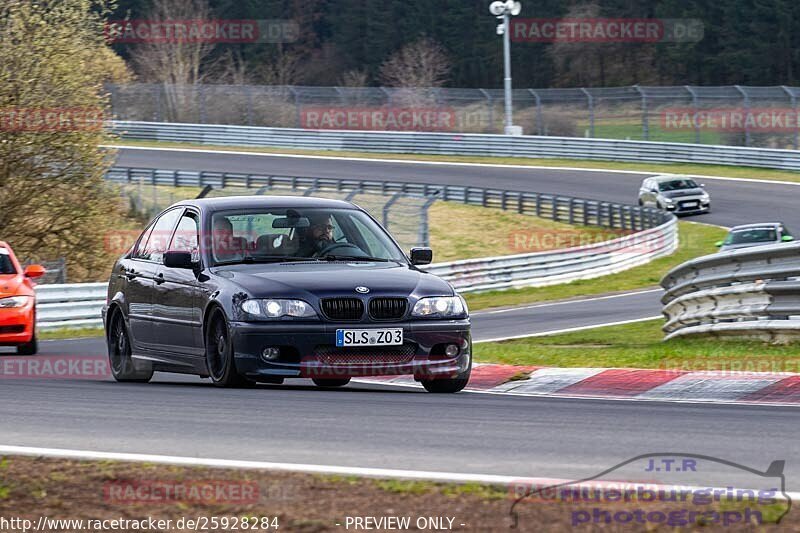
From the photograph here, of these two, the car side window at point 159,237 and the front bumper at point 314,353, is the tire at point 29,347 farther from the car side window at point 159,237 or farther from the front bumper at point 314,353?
the front bumper at point 314,353

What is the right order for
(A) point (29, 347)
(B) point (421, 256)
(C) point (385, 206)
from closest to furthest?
(B) point (421, 256), (A) point (29, 347), (C) point (385, 206)

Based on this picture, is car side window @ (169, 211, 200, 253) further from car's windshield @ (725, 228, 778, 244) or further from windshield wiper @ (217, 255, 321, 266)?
car's windshield @ (725, 228, 778, 244)

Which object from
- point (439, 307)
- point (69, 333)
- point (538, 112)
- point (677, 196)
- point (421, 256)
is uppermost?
point (421, 256)

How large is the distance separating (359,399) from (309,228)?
1.95 meters

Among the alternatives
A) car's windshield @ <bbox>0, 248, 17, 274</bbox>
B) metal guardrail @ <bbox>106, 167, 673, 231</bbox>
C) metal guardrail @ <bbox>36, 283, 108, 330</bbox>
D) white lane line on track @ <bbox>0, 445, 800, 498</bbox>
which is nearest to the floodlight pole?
metal guardrail @ <bbox>106, 167, 673, 231</bbox>

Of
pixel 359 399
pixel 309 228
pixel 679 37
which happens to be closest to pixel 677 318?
pixel 309 228

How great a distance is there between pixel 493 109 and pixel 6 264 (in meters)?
45.9

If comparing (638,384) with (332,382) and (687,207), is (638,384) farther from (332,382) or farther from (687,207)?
(687,207)

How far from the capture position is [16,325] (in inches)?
627

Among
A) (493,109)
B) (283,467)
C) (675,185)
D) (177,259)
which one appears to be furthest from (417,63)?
(283,467)

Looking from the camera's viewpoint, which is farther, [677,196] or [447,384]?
[677,196]

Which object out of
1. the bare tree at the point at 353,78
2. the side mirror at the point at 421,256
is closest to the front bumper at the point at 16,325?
Answer: the side mirror at the point at 421,256

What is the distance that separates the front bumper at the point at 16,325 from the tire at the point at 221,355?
6228mm

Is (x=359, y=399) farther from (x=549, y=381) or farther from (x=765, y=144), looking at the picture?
(x=765, y=144)
